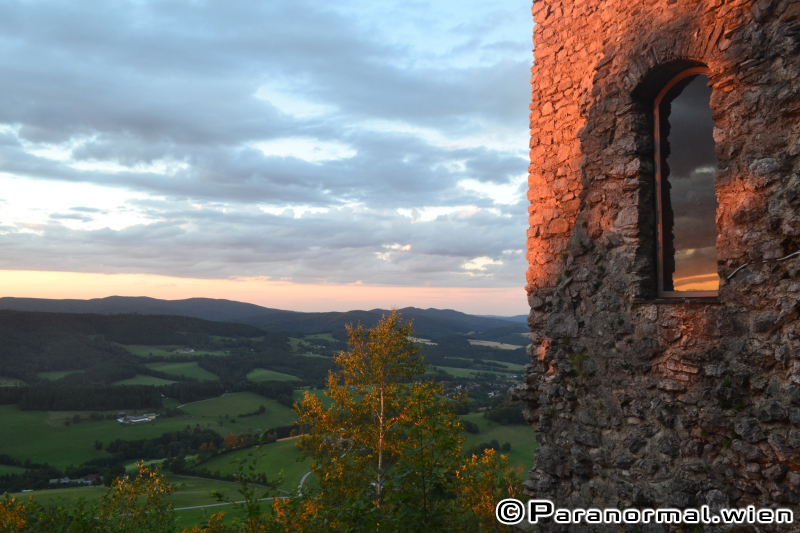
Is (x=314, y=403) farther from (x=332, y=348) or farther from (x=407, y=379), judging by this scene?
(x=332, y=348)

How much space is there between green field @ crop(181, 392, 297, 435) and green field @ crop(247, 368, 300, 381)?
833 centimetres

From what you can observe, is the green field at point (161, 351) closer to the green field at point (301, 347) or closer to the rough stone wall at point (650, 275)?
the green field at point (301, 347)

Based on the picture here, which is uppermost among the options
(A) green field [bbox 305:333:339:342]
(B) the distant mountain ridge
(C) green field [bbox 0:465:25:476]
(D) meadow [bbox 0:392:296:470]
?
(B) the distant mountain ridge

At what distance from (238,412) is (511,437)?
44.6 meters

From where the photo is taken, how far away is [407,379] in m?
15.3

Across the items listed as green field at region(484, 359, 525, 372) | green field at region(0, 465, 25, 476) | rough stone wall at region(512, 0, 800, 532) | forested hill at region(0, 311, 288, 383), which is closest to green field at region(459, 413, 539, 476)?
rough stone wall at region(512, 0, 800, 532)

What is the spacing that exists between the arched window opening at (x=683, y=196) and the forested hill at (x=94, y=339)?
9459 cm

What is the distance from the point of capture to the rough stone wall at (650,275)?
3070mm

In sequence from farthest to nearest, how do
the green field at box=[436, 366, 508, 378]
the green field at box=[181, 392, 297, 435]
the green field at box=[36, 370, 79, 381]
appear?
the green field at box=[36, 370, 79, 381] → the green field at box=[436, 366, 508, 378] → the green field at box=[181, 392, 297, 435]

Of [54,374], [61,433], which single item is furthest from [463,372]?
[54,374]

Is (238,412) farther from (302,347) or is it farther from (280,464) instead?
(302,347)

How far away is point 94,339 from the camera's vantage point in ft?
330

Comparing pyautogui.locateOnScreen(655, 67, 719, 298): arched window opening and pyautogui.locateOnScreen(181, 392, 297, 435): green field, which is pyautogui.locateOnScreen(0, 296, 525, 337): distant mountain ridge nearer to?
pyautogui.locateOnScreen(181, 392, 297, 435): green field

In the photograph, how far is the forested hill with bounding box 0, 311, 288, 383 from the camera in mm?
85438
